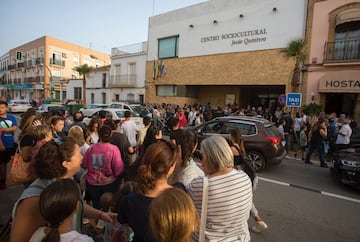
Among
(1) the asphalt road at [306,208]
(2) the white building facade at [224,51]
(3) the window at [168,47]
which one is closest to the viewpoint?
(1) the asphalt road at [306,208]

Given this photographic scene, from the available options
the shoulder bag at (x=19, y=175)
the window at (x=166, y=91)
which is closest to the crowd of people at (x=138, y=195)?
the shoulder bag at (x=19, y=175)

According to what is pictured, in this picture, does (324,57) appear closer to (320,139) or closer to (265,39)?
(265,39)

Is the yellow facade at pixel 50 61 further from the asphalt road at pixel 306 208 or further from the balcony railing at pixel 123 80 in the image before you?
the asphalt road at pixel 306 208

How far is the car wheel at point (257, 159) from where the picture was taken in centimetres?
638

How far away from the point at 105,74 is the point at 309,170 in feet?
92.1

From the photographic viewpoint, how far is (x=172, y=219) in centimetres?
110

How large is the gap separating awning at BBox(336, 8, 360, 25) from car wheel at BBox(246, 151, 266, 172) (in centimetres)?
1145

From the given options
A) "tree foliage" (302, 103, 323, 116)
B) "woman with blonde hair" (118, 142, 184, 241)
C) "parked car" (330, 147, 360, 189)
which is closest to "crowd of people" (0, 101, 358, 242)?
"woman with blonde hair" (118, 142, 184, 241)

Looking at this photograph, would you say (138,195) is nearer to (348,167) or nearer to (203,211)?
(203,211)

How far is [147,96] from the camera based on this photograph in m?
23.7

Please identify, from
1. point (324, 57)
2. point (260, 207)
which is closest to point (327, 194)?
point (260, 207)

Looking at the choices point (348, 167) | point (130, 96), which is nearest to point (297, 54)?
point (348, 167)

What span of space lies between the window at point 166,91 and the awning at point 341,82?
41.3 ft

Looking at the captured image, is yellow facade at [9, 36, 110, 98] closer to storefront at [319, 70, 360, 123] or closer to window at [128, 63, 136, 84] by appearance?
window at [128, 63, 136, 84]
